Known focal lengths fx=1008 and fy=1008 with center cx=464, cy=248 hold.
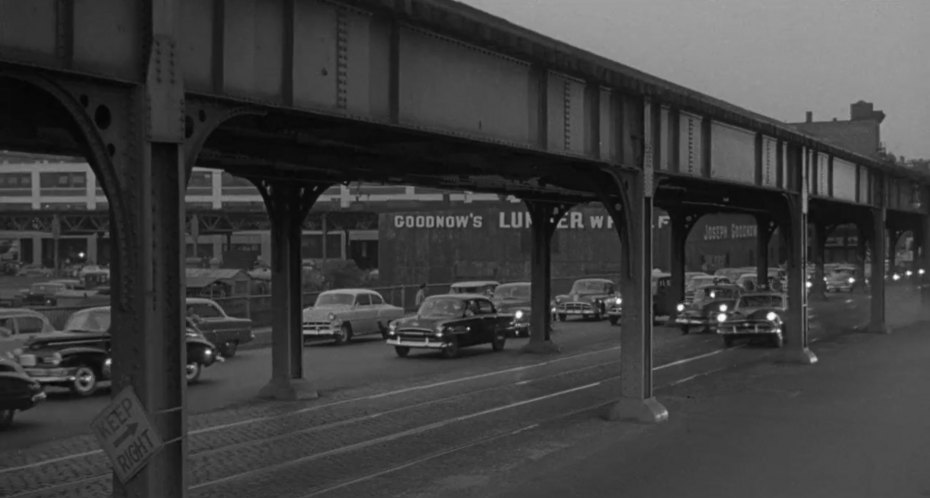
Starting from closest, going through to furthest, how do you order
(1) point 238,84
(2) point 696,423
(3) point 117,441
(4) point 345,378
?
(3) point 117,441 < (1) point 238,84 < (2) point 696,423 < (4) point 345,378

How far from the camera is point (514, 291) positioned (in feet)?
127

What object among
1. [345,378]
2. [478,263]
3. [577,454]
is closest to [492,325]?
[345,378]

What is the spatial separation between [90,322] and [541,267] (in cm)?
1253

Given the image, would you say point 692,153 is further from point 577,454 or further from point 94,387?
point 94,387

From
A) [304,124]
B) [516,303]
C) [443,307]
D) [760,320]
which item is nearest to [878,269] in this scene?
[760,320]

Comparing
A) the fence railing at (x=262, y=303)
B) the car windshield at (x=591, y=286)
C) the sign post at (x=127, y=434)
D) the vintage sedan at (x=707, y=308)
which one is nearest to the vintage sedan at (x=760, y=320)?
the vintage sedan at (x=707, y=308)

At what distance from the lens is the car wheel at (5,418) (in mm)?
15753

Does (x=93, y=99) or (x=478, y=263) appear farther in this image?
(x=478, y=263)

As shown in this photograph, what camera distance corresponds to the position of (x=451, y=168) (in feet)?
60.7

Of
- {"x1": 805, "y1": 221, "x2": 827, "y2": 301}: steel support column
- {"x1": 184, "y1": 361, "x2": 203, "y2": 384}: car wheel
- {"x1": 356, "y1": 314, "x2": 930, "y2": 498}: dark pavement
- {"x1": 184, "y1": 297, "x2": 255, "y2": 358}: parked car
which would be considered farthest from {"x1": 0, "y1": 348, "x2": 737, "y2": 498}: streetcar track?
{"x1": 805, "y1": 221, "x2": 827, "y2": 301}: steel support column

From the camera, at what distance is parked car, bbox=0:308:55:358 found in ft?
63.0

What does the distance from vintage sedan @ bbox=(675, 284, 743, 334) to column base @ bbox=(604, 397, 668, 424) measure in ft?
60.9

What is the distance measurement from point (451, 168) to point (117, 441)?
38.9 ft

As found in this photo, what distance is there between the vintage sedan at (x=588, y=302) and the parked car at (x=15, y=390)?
30.3 m
